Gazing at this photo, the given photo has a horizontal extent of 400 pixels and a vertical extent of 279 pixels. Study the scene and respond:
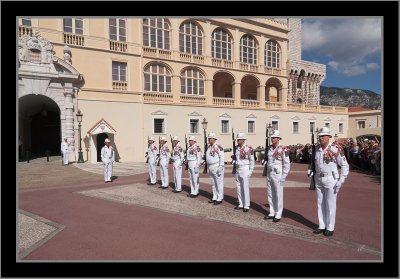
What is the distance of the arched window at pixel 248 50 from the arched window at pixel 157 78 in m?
9.57

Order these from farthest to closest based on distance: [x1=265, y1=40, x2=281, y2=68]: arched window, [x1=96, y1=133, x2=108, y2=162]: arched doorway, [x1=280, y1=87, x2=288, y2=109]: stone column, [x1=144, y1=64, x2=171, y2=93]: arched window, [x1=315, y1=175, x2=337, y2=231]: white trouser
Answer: [x1=280, y1=87, x2=288, y2=109]: stone column < [x1=265, y1=40, x2=281, y2=68]: arched window < [x1=144, y1=64, x2=171, y2=93]: arched window < [x1=96, y1=133, x2=108, y2=162]: arched doorway < [x1=315, y1=175, x2=337, y2=231]: white trouser

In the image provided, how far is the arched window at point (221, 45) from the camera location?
31.5 metres

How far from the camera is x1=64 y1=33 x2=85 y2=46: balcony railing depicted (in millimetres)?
23656

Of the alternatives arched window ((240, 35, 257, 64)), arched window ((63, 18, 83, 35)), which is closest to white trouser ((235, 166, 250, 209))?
arched window ((63, 18, 83, 35))

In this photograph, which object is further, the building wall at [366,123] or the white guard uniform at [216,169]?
the building wall at [366,123]

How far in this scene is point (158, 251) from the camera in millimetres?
5215

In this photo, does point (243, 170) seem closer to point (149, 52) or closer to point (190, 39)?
point (149, 52)

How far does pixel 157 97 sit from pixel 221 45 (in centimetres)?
965

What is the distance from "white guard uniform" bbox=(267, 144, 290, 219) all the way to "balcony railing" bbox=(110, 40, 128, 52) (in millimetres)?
21765

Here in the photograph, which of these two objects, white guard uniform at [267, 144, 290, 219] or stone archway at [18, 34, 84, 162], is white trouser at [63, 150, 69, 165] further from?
white guard uniform at [267, 144, 290, 219]

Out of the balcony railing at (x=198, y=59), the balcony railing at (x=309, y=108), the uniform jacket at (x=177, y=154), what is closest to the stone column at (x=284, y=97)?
the balcony railing at (x=309, y=108)

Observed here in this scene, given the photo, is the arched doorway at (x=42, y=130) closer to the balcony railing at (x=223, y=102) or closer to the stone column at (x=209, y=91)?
the stone column at (x=209, y=91)

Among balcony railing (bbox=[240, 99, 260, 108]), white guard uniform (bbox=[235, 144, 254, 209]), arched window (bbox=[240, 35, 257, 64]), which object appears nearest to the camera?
white guard uniform (bbox=[235, 144, 254, 209])
